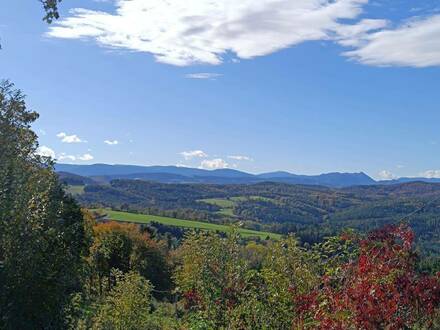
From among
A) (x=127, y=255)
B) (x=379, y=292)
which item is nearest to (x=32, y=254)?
(x=379, y=292)

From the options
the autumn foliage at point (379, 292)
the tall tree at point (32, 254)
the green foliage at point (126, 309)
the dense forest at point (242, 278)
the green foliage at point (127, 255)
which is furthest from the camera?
the green foliage at point (127, 255)

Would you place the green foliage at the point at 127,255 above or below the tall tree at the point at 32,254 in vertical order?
below

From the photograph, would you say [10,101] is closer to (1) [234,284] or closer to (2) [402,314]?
(1) [234,284]

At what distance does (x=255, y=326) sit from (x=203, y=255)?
143cm

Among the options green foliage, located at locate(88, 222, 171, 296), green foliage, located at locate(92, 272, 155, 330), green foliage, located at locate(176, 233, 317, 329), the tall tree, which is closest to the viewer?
the tall tree

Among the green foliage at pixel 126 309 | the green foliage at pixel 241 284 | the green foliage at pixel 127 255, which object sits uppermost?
the green foliage at pixel 241 284

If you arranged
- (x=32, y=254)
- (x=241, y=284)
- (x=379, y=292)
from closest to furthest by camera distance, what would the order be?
(x=379, y=292) → (x=32, y=254) → (x=241, y=284)

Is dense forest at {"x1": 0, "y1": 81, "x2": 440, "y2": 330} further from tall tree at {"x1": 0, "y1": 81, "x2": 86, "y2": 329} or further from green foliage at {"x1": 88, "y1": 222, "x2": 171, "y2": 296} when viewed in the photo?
green foliage at {"x1": 88, "y1": 222, "x2": 171, "y2": 296}

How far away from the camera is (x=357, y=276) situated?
5.92 m

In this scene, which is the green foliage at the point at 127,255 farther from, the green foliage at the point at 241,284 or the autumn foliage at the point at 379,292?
the autumn foliage at the point at 379,292

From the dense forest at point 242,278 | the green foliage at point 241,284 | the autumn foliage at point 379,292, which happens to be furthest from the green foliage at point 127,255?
the autumn foliage at point 379,292

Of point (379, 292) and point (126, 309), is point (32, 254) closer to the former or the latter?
point (126, 309)

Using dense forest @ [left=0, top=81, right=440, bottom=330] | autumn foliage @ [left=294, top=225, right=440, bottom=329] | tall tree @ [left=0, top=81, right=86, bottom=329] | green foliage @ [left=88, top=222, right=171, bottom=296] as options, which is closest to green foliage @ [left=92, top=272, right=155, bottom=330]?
dense forest @ [left=0, top=81, right=440, bottom=330]

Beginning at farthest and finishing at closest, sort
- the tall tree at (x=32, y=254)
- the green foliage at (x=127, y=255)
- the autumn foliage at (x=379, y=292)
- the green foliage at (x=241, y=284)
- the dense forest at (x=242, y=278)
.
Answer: the green foliage at (x=127, y=255)
the green foliage at (x=241, y=284)
the tall tree at (x=32, y=254)
the dense forest at (x=242, y=278)
the autumn foliage at (x=379, y=292)
